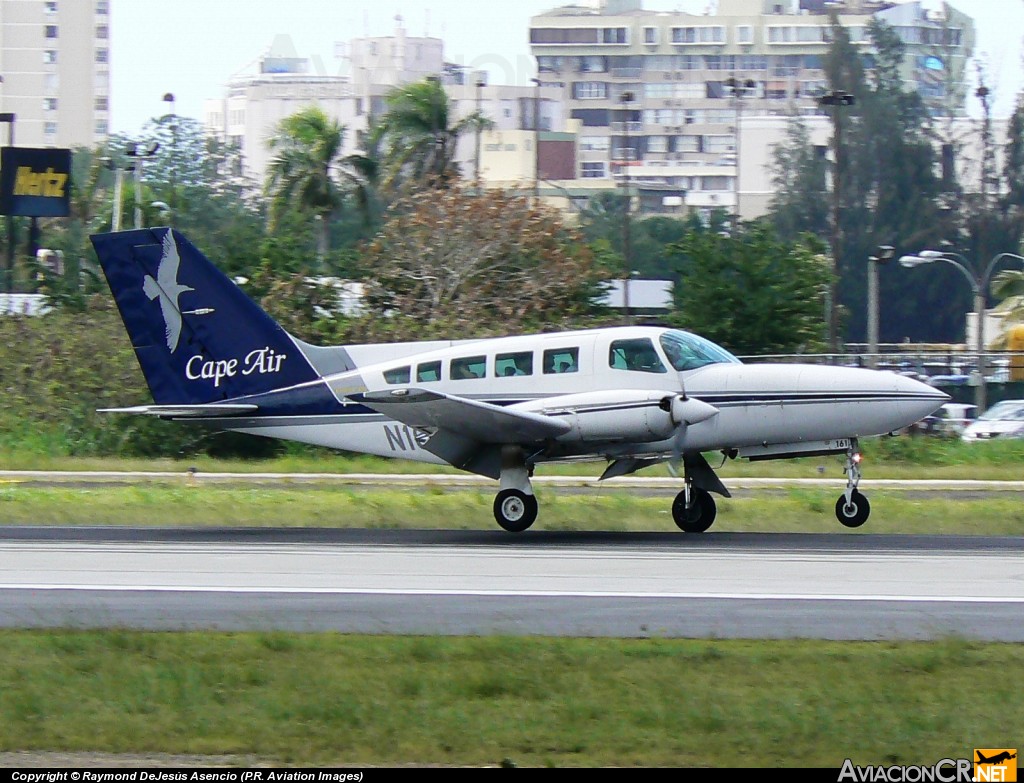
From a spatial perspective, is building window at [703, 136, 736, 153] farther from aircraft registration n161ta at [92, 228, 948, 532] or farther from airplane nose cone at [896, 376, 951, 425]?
airplane nose cone at [896, 376, 951, 425]

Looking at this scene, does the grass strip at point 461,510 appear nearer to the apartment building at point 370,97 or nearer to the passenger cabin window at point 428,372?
the passenger cabin window at point 428,372

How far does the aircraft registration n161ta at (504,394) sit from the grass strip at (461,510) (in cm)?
150

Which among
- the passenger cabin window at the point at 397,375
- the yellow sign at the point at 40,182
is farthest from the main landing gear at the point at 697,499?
the yellow sign at the point at 40,182

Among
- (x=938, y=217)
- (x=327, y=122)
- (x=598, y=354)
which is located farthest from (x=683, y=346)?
(x=938, y=217)

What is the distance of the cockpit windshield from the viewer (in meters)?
18.5

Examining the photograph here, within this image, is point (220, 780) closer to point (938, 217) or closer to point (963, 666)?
point (963, 666)

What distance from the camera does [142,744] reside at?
7688mm

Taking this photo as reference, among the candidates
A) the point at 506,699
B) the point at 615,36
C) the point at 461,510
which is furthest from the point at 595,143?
the point at 506,699

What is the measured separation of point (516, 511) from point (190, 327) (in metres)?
5.61

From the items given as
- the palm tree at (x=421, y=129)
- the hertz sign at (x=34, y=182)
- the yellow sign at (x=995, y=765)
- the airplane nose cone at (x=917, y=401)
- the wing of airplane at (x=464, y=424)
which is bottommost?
the yellow sign at (x=995, y=765)

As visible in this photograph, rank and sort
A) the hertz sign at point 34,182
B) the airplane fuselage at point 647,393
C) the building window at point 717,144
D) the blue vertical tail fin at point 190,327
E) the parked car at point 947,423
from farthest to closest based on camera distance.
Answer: the building window at point 717,144
the hertz sign at point 34,182
the parked car at point 947,423
the blue vertical tail fin at point 190,327
the airplane fuselage at point 647,393

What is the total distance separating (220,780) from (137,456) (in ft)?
95.8

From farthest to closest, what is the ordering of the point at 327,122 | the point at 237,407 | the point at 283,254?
1. the point at 327,122
2. the point at 283,254
3. the point at 237,407

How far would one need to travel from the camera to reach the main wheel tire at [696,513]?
1909cm
